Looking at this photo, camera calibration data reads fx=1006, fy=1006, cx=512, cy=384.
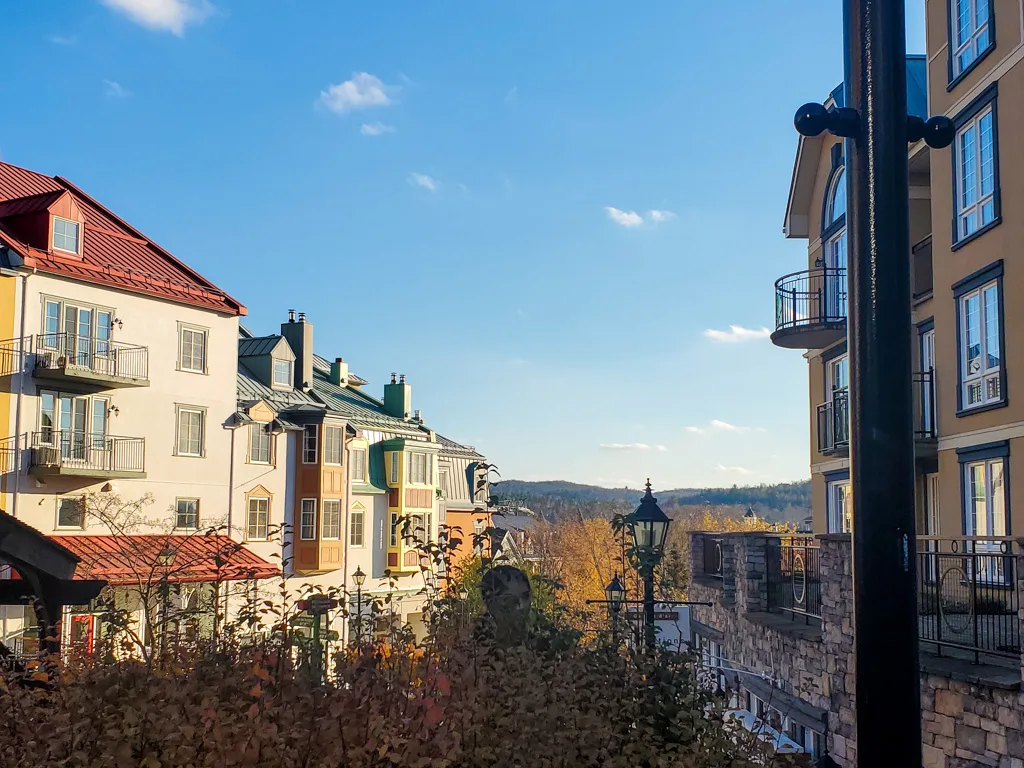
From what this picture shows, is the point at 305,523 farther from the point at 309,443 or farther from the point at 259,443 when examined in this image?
the point at 259,443

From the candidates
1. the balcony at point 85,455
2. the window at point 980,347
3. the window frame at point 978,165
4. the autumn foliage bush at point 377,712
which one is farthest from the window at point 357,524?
the autumn foliage bush at point 377,712

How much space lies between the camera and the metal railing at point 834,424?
2153 cm

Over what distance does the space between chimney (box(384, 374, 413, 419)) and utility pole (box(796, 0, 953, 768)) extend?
44968 millimetres

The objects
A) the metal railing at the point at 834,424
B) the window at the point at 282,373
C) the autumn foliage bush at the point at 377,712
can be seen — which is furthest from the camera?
the window at the point at 282,373

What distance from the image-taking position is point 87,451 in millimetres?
29719

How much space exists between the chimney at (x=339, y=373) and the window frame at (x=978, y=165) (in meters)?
33.4

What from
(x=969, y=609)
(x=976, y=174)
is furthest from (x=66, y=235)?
(x=969, y=609)

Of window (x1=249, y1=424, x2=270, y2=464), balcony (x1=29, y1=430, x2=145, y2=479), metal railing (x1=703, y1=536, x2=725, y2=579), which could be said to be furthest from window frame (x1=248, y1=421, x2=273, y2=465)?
A: metal railing (x1=703, y1=536, x2=725, y2=579)

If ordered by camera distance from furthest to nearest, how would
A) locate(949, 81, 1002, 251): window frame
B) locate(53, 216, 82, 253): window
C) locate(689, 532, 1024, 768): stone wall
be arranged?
locate(53, 216, 82, 253): window < locate(949, 81, 1002, 251): window frame < locate(689, 532, 1024, 768): stone wall

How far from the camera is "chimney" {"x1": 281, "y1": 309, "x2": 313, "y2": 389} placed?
142ft

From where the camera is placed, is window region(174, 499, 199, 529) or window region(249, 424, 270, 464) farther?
window region(249, 424, 270, 464)

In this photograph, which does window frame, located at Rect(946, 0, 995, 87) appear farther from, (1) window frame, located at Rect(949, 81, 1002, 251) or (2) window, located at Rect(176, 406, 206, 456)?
(2) window, located at Rect(176, 406, 206, 456)

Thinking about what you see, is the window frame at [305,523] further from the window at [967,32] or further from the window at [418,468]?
the window at [967,32]

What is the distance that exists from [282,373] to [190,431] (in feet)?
27.7
